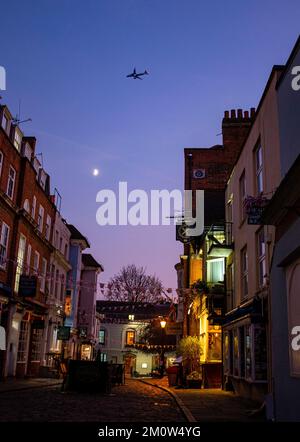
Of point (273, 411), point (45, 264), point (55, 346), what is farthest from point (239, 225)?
point (55, 346)

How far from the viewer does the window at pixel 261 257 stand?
16172 mm

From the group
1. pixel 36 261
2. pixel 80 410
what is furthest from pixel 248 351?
pixel 36 261

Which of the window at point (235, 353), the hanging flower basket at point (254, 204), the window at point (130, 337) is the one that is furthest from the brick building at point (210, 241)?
the window at point (130, 337)

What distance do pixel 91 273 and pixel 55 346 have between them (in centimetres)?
1745

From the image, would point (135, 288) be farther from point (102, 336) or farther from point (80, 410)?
point (80, 410)

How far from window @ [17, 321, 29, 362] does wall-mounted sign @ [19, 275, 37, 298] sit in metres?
3.70

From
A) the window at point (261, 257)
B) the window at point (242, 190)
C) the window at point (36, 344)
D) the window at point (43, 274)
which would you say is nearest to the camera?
the window at point (261, 257)

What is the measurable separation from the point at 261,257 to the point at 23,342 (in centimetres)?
1619

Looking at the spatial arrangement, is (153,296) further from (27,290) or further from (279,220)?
(279,220)

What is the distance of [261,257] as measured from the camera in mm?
16500

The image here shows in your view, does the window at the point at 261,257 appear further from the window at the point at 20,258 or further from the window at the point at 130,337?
the window at the point at 130,337

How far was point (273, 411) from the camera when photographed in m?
10.6

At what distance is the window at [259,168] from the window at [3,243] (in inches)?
485

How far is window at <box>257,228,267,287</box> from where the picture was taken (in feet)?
53.1
